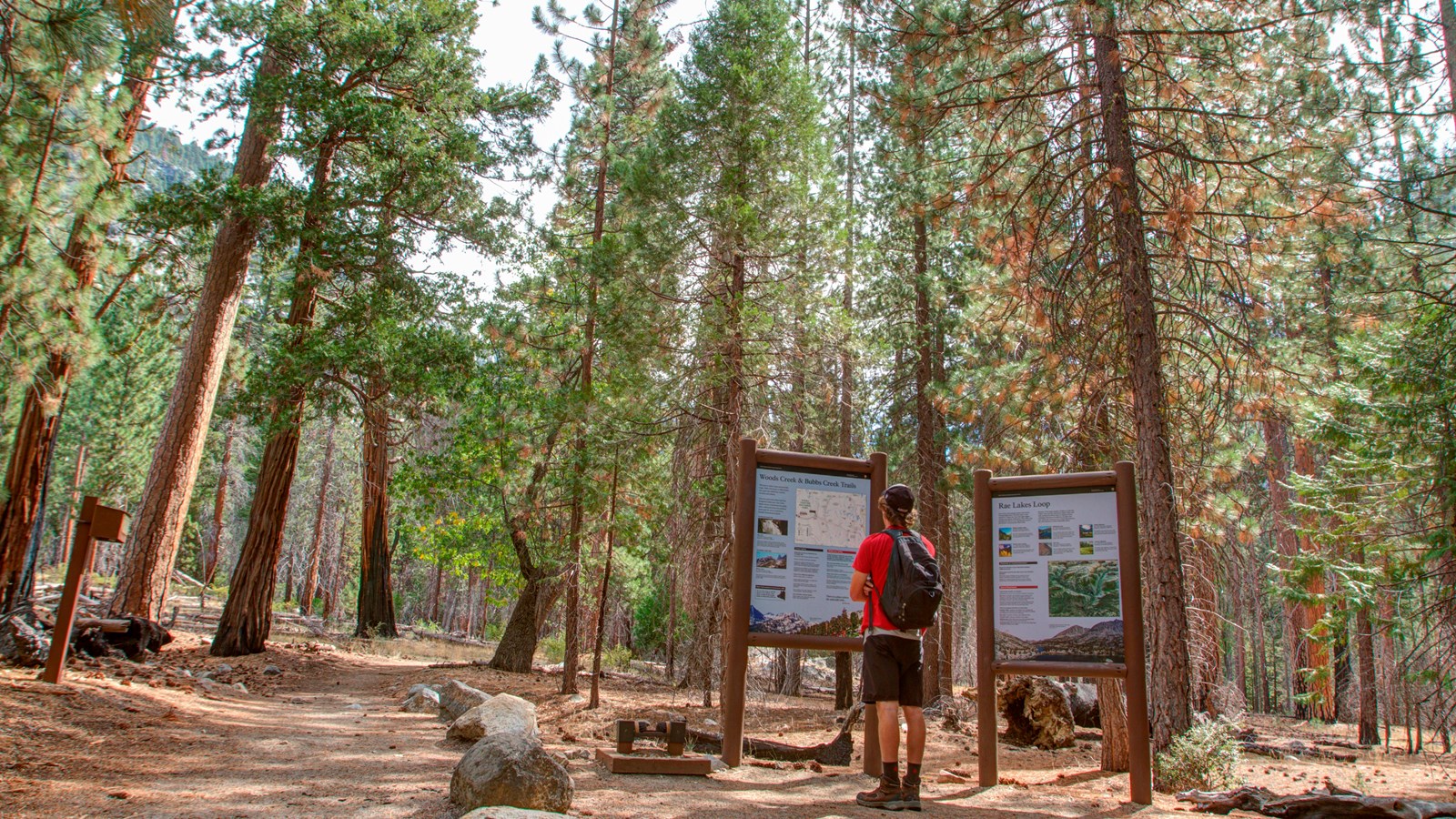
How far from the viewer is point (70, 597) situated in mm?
7148

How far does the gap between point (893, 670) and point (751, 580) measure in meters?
1.78

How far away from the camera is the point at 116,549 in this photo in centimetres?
4938

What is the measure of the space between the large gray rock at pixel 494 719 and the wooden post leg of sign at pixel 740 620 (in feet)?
5.35

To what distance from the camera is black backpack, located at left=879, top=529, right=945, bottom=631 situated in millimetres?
5168

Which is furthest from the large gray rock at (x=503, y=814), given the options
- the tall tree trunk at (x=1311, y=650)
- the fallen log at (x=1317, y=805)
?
the tall tree trunk at (x=1311, y=650)

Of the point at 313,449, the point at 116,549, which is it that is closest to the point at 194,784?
the point at 313,449

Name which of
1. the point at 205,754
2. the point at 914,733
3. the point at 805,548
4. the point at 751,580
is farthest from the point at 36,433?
the point at 914,733

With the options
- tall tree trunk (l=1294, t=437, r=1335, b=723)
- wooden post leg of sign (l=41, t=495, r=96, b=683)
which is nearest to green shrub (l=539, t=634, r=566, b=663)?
wooden post leg of sign (l=41, t=495, r=96, b=683)

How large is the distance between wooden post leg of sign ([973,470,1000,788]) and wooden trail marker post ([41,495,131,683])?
7.24 m

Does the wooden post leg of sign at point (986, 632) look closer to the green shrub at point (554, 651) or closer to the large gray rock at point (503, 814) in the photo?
the large gray rock at point (503, 814)

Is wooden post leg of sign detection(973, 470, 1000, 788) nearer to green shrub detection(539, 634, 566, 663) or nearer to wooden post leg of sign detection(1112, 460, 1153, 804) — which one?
wooden post leg of sign detection(1112, 460, 1153, 804)

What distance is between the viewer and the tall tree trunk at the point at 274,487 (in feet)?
40.0

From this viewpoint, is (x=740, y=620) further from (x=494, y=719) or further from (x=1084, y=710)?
(x=1084, y=710)

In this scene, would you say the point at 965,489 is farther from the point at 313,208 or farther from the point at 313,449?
the point at 313,449
